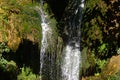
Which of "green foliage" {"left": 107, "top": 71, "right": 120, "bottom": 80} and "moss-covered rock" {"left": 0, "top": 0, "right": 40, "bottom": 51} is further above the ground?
"moss-covered rock" {"left": 0, "top": 0, "right": 40, "bottom": 51}

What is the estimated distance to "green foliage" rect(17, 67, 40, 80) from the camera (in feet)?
40.8

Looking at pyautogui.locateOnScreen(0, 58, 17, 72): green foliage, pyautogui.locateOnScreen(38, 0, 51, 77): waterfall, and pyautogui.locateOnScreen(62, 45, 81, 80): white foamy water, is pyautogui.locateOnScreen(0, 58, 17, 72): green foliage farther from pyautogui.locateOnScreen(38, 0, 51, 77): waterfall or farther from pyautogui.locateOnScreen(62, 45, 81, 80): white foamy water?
pyautogui.locateOnScreen(62, 45, 81, 80): white foamy water

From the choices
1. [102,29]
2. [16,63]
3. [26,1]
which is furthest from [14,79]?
[102,29]

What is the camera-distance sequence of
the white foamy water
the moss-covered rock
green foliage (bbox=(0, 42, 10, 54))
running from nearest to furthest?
green foliage (bbox=(0, 42, 10, 54))
the moss-covered rock
the white foamy water

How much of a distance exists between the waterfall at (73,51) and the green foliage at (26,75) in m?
1.49

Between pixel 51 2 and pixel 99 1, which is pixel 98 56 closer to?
pixel 99 1

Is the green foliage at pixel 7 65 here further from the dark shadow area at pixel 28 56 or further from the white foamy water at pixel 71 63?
the white foamy water at pixel 71 63

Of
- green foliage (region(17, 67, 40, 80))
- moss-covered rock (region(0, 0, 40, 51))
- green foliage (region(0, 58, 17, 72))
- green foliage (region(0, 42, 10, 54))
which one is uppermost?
moss-covered rock (region(0, 0, 40, 51))

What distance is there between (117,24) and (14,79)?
426cm

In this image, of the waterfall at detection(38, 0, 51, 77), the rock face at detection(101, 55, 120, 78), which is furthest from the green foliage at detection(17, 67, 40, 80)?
the rock face at detection(101, 55, 120, 78)

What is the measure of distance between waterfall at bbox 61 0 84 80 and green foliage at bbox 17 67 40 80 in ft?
4.90

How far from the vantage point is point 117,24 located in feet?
45.4

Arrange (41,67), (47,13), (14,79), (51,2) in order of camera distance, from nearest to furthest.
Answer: (14,79) < (41,67) < (47,13) < (51,2)

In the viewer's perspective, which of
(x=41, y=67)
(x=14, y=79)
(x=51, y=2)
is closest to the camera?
(x=14, y=79)
